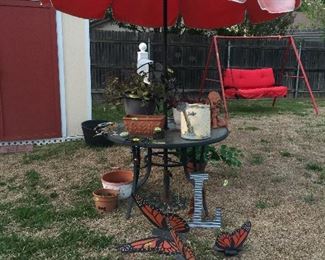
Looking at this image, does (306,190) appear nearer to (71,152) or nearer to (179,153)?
(179,153)

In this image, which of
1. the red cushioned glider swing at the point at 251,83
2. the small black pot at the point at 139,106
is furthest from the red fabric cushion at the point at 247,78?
the small black pot at the point at 139,106

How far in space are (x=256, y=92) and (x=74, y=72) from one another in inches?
156

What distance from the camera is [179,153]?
3.69 meters

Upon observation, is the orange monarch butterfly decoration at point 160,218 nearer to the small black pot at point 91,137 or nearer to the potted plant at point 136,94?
the potted plant at point 136,94

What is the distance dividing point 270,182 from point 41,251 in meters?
2.41

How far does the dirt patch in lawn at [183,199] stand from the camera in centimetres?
287

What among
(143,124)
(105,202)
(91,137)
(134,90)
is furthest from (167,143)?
(91,137)

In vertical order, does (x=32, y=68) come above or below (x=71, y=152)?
above

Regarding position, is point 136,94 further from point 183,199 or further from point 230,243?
point 230,243

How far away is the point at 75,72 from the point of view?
5.66m

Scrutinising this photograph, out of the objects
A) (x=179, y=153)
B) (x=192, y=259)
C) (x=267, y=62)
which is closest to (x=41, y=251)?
(x=192, y=259)

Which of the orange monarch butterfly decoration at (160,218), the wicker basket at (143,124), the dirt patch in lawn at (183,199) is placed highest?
the wicker basket at (143,124)

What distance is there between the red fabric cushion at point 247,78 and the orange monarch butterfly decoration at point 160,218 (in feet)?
19.0

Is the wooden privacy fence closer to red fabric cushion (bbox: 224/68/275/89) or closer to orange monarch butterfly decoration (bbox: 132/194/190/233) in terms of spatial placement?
red fabric cushion (bbox: 224/68/275/89)
